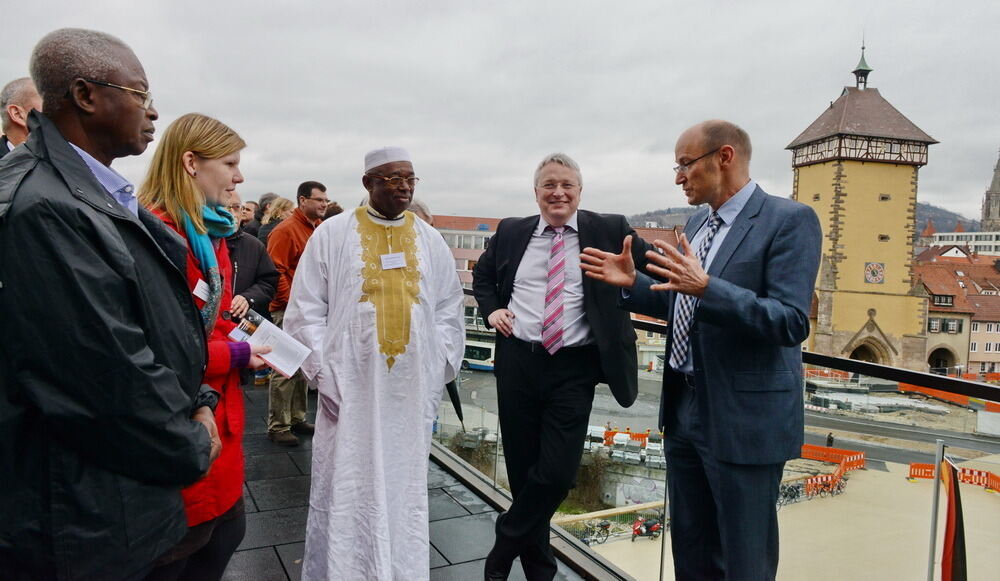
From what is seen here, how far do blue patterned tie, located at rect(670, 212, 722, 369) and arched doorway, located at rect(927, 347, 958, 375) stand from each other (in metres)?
60.9

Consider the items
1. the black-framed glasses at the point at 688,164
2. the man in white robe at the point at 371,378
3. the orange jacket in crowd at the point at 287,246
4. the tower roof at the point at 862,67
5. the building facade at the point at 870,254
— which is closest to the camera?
the black-framed glasses at the point at 688,164

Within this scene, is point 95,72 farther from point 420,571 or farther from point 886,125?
point 886,125

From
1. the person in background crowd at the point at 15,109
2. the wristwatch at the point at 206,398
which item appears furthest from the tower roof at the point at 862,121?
the wristwatch at the point at 206,398

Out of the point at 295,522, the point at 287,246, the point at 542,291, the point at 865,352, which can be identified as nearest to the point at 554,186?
the point at 542,291

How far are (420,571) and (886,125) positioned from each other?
60.3 m

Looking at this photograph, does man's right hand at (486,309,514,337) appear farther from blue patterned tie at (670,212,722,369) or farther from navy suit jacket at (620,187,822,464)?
navy suit jacket at (620,187,822,464)

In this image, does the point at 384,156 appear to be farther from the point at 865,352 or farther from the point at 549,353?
the point at 865,352

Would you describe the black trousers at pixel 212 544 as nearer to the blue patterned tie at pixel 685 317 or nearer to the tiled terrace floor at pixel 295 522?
the tiled terrace floor at pixel 295 522

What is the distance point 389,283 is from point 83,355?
5.19 feet

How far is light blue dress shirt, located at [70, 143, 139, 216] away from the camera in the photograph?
1208 millimetres

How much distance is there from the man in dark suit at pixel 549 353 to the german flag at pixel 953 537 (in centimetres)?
109

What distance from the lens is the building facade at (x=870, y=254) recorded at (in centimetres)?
4941

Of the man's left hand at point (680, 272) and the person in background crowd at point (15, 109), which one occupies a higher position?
→ the person in background crowd at point (15, 109)

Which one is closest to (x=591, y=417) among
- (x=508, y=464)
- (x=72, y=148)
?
(x=508, y=464)
